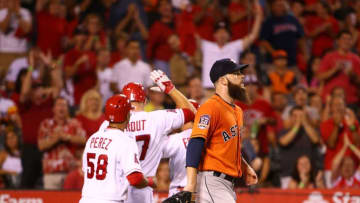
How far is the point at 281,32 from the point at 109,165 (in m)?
8.70

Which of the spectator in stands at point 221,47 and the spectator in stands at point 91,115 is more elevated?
→ the spectator in stands at point 221,47

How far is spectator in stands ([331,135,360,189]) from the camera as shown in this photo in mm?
10812

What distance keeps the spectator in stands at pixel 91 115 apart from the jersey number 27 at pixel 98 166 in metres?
5.07

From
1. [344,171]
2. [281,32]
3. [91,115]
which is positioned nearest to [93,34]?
[91,115]

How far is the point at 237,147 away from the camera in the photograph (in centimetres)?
621

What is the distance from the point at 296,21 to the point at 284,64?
1448mm

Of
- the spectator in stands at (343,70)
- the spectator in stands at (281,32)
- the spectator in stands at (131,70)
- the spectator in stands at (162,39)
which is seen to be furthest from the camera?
the spectator in stands at (281,32)

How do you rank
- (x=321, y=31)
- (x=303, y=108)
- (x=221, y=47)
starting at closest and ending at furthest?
(x=303, y=108), (x=221, y=47), (x=321, y=31)

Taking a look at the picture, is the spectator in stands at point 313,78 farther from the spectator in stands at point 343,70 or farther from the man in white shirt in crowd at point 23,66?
the man in white shirt in crowd at point 23,66

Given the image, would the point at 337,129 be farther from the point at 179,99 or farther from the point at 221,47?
the point at 179,99

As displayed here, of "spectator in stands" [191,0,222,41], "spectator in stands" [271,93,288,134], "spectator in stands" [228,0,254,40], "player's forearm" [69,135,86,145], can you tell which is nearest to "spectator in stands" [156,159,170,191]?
"player's forearm" [69,135,86,145]

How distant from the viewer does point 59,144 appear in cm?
1085

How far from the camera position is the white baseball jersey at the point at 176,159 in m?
7.62

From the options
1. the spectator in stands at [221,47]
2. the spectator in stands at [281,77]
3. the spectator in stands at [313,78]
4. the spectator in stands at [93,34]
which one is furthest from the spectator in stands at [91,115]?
the spectator in stands at [313,78]
